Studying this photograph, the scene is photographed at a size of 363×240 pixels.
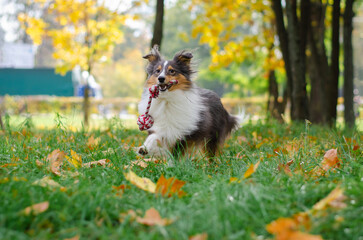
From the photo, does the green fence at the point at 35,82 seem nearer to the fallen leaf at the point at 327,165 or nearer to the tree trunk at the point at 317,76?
the tree trunk at the point at 317,76

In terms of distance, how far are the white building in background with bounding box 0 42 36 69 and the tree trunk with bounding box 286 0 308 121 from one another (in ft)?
38.1

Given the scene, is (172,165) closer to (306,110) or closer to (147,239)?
(147,239)

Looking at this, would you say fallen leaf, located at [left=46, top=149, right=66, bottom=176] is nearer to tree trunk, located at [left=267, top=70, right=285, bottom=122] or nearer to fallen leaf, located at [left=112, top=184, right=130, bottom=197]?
fallen leaf, located at [left=112, top=184, right=130, bottom=197]

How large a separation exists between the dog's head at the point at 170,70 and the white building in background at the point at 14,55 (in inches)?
477

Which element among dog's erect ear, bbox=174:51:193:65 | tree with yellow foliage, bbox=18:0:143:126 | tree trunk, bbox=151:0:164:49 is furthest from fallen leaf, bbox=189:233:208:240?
tree with yellow foliage, bbox=18:0:143:126

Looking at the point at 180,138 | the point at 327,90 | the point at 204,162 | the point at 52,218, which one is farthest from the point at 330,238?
the point at 327,90

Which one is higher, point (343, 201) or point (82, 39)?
point (82, 39)

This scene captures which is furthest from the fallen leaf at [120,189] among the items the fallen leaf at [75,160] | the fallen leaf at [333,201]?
the fallen leaf at [333,201]

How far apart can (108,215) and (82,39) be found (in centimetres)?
1120

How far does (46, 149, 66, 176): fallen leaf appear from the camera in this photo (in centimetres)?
261

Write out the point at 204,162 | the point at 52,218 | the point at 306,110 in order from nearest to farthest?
the point at 52,218 → the point at 204,162 → the point at 306,110

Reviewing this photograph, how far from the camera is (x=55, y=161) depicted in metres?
2.90

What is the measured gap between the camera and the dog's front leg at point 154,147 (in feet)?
11.1

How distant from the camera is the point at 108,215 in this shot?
6.25 feet
